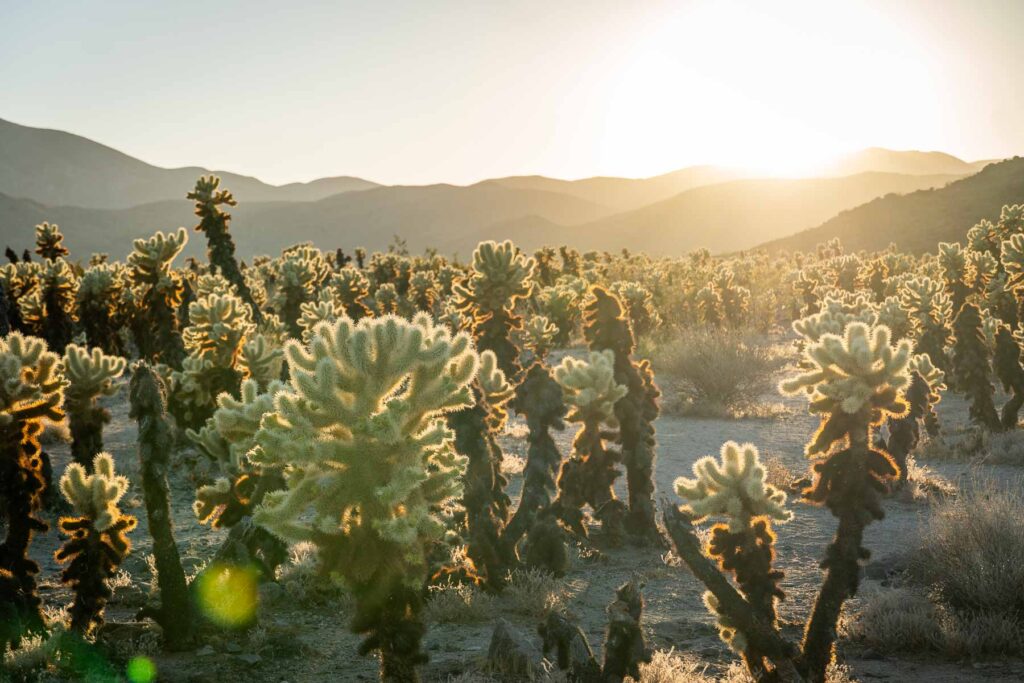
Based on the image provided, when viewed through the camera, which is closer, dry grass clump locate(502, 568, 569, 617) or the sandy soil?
the sandy soil

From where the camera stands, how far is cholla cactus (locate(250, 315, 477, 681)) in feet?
12.1

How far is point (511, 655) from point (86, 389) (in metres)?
6.04

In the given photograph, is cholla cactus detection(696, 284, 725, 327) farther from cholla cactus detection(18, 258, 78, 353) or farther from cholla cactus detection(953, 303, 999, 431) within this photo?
cholla cactus detection(18, 258, 78, 353)

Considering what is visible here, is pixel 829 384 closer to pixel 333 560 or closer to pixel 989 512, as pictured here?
pixel 333 560

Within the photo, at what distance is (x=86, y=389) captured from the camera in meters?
8.71

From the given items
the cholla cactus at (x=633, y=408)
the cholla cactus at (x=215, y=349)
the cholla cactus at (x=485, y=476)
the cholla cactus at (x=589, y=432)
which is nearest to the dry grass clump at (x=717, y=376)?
the cholla cactus at (x=633, y=408)

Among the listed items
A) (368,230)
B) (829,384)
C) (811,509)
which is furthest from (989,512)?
(368,230)

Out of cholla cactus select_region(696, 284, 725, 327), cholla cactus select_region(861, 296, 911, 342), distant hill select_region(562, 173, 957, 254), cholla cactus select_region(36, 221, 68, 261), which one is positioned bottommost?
cholla cactus select_region(861, 296, 911, 342)

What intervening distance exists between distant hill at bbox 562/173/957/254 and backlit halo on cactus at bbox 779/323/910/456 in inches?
4829

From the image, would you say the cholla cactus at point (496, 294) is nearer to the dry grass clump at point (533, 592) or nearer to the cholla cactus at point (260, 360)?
the cholla cactus at point (260, 360)

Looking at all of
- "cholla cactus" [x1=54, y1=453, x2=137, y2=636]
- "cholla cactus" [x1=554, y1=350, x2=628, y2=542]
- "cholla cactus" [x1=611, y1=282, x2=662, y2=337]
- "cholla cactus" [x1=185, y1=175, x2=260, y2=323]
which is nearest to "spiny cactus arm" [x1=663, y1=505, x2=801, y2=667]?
"cholla cactus" [x1=554, y1=350, x2=628, y2=542]

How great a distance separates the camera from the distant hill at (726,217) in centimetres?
12938

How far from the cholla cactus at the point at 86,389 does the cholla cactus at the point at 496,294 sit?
12.8 ft

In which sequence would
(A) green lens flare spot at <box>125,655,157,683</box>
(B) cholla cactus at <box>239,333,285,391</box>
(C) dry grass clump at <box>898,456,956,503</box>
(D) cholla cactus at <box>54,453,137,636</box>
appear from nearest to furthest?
(A) green lens flare spot at <box>125,655,157,683</box>, (D) cholla cactus at <box>54,453,137,636</box>, (B) cholla cactus at <box>239,333,285,391</box>, (C) dry grass clump at <box>898,456,956,503</box>
